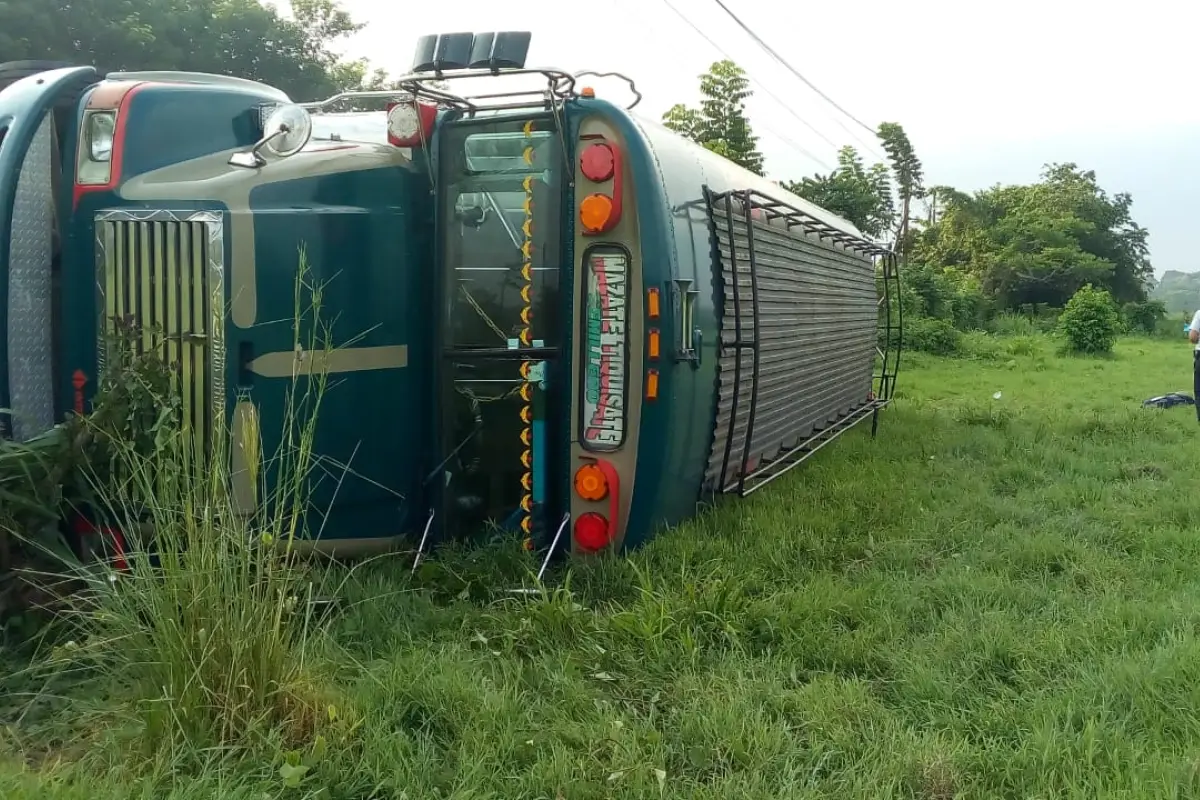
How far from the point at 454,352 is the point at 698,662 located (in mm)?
1746

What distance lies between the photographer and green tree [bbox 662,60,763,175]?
86.7 ft

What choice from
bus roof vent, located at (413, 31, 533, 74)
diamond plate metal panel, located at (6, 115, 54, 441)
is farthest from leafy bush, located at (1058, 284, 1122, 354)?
diamond plate metal panel, located at (6, 115, 54, 441)

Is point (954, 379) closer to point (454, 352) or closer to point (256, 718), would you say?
point (454, 352)

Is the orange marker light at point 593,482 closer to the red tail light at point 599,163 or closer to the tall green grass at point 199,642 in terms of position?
the red tail light at point 599,163

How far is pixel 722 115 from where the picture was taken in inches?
1056

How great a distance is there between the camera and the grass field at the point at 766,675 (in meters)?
2.64

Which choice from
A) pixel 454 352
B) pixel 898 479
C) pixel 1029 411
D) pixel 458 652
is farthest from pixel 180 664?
pixel 1029 411

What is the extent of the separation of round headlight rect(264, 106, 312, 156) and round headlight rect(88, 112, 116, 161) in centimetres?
64

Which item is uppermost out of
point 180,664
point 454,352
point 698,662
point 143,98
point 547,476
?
point 143,98

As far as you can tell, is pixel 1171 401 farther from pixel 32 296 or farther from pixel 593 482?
pixel 32 296

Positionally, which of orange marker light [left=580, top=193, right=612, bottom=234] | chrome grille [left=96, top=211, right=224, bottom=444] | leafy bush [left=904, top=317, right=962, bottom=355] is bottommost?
leafy bush [left=904, top=317, right=962, bottom=355]

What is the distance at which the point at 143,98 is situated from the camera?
4121mm

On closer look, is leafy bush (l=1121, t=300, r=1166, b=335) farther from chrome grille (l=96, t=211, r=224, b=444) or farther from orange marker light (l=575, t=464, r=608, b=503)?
chrome grille (l=96, t=211, r=224, b=444)

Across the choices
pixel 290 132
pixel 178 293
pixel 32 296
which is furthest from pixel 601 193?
pixel 32 296
